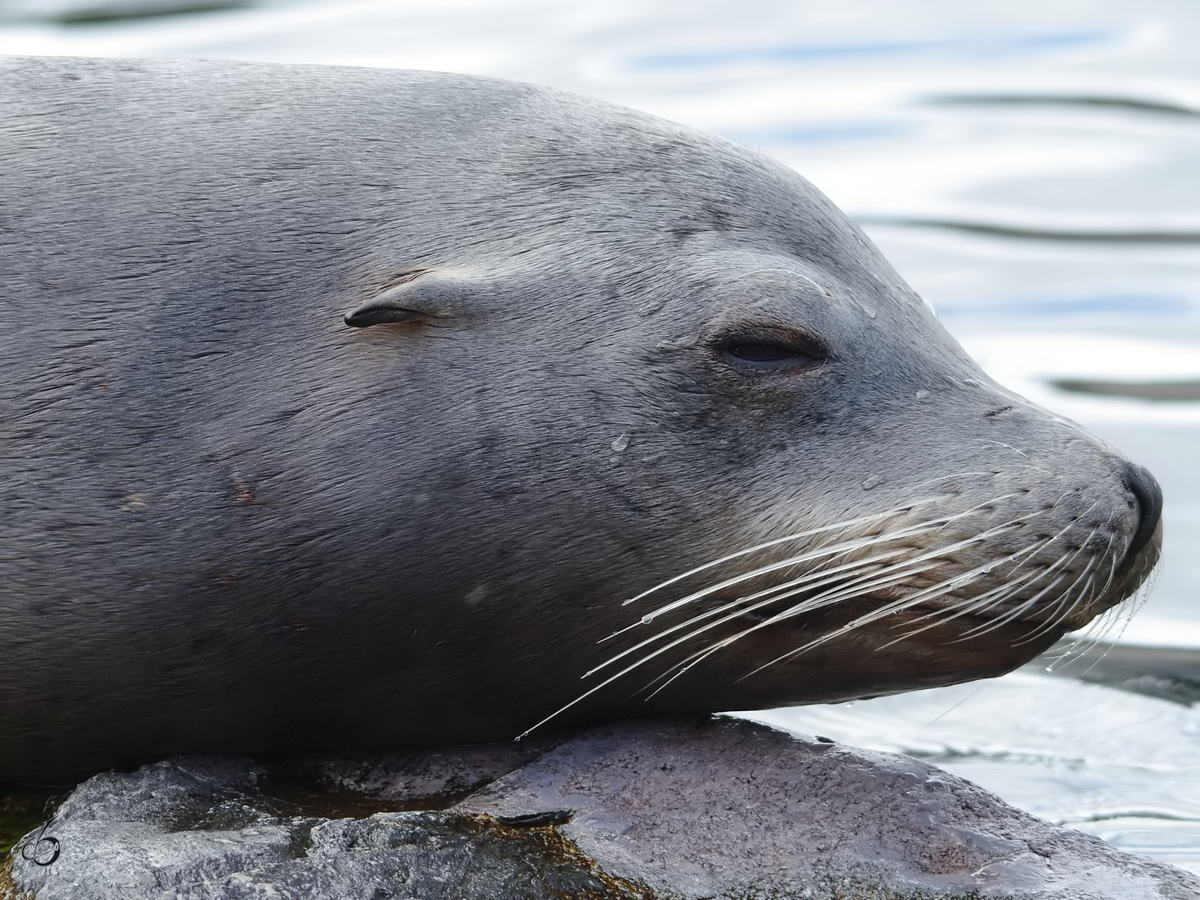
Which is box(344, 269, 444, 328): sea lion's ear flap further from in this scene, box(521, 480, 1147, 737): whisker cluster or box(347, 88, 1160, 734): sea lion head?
box(521, 480, 1147, 737): whisker cluster

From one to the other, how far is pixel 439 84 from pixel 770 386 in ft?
4.39

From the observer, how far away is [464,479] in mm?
4641

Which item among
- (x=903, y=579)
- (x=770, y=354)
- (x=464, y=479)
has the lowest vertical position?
(x=903, y=579)

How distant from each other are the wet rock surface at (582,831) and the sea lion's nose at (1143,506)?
70cm

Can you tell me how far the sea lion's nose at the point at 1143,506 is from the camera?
4680 mm

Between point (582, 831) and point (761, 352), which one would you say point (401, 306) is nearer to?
point (761, 352)

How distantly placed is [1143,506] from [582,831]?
60.5 inches

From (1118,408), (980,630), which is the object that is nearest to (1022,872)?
(980,630)

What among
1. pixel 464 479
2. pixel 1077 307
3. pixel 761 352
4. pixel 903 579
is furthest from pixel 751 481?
pixel 1077 307

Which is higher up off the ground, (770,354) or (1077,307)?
(770,354)

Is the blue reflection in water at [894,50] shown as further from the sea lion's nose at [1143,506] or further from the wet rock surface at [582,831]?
the wet rock surface at [582,831]

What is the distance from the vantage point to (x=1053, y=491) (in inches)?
184

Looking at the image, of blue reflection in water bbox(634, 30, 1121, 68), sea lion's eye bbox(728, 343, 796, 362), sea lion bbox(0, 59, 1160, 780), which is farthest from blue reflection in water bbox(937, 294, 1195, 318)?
sea lion's eye bbox(728, 343, 796, 362)

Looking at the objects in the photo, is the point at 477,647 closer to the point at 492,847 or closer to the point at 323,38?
the point at 492,847
